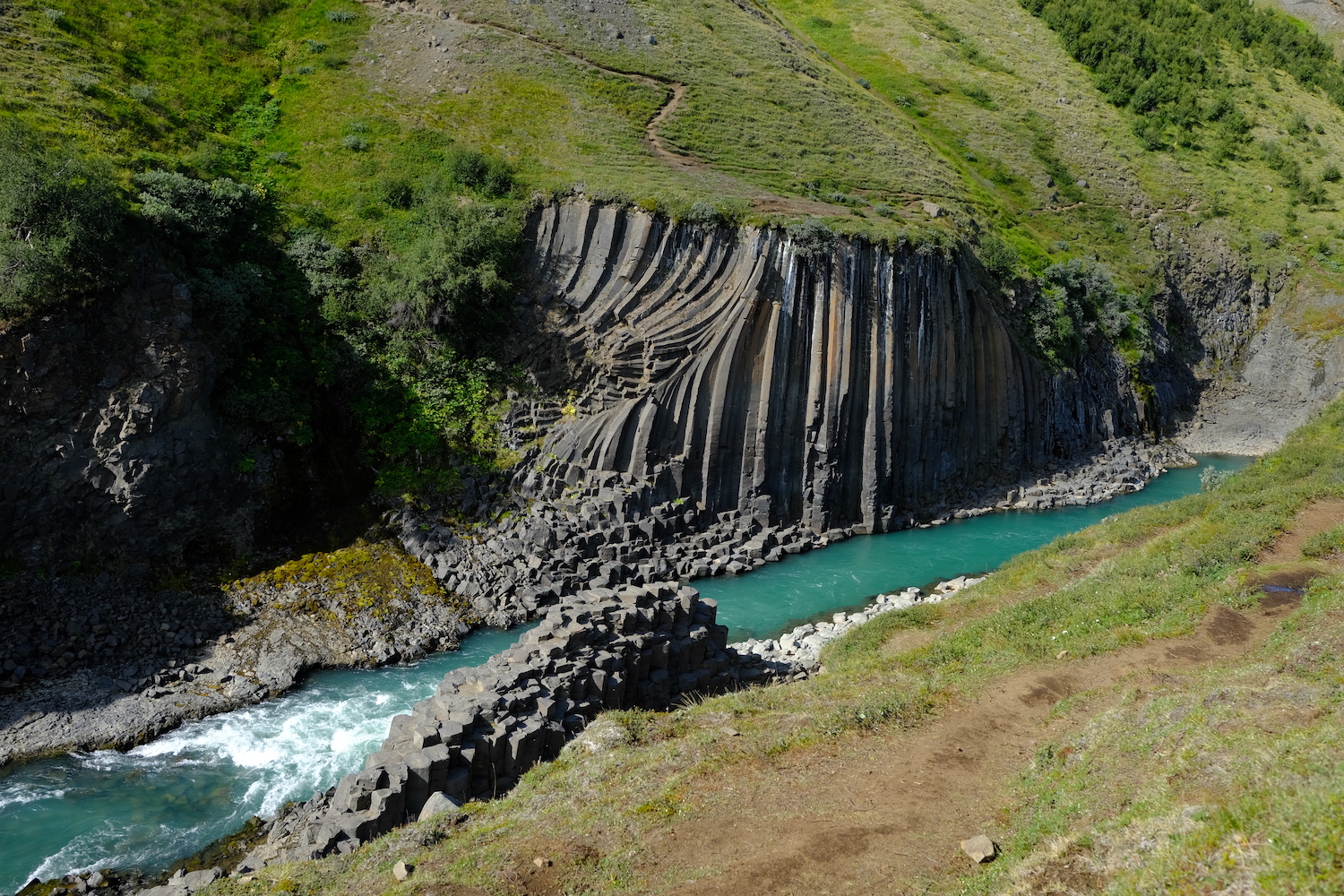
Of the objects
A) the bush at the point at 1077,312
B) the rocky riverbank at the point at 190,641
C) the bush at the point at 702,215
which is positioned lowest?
the rocky riverbank at the point at 190,641

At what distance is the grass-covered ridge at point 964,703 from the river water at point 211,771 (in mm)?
4604

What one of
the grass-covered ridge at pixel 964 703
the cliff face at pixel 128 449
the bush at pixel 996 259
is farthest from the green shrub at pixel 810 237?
the cliff face at pixel 128 449

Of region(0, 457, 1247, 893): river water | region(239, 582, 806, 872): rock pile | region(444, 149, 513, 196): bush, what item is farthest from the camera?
region(444, 149, 513, 196): bush

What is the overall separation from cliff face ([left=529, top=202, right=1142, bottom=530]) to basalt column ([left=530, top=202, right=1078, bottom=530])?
0.05 meters

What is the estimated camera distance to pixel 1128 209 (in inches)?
2234

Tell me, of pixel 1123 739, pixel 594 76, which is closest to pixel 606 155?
pixel 594 76

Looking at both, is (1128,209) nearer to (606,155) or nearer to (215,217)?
(606,155)

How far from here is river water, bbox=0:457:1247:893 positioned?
47.1ft

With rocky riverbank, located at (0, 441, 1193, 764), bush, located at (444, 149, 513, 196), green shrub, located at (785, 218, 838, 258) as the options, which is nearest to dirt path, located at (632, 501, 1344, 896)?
rocky riverbank, located at (0, 441, 1193, 764)

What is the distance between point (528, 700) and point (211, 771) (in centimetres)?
723

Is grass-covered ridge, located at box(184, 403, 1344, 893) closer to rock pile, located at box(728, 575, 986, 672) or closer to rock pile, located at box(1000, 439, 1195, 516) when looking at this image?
rock pile, located at box(728, 575, 986, 672)

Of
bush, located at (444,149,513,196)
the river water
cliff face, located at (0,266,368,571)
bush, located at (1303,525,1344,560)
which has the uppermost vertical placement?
bush, located at (444,149,513,196)

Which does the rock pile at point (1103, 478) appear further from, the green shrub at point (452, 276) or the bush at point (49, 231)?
the bush at point (49, 231)

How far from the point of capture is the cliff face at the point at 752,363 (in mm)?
29594
